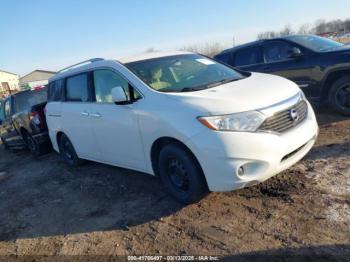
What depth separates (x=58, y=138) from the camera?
23.0ft

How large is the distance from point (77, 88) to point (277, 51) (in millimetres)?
4318

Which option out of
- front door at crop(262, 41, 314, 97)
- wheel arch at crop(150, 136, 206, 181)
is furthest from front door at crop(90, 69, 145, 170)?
front door at crop(262, 41, 314, 97)

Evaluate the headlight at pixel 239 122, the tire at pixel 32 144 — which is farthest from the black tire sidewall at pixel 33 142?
the headlight at pixel 239 122

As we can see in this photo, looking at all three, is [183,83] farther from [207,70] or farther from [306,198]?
[306,198]

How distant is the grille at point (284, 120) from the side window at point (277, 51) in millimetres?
3607

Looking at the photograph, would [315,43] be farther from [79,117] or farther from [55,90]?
[55,90]

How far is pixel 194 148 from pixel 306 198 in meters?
1.35

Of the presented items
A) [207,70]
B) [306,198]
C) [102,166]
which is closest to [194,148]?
A: [306,198]

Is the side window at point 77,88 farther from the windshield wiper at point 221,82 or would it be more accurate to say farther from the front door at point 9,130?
the front door at point 9,130

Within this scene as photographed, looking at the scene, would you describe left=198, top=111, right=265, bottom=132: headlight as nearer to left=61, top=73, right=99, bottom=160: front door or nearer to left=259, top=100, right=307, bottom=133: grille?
left=259, top=100, right=307, bottom=133: grille

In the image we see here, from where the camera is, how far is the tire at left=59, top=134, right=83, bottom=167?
21.6 feet

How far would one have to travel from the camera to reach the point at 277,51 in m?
7.63

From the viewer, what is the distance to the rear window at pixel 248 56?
8.01m

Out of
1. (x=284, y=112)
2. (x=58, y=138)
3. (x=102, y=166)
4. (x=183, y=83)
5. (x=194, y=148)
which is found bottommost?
(x=102, y=166)
